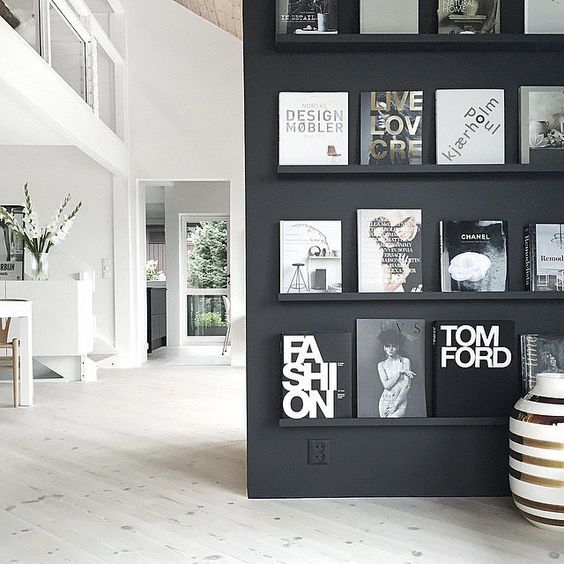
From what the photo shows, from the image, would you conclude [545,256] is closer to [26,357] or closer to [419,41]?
[419,41]

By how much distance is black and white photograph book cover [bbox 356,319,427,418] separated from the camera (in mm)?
3162

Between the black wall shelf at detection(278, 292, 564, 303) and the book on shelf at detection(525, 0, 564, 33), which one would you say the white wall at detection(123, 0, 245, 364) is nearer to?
the black wall shelf at detection(278, 292, 564, 303)

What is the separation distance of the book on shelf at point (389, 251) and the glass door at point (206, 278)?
8.86 metres

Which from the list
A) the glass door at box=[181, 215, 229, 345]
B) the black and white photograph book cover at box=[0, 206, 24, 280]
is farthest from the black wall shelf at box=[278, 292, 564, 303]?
the glass door at box=[181, 215, 229, 345]

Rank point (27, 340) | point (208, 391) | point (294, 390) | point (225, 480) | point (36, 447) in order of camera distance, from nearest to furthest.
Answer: point (294, 390)
point (225, 480)
point (36, 447)
point (27, 340)
point (208, 391)

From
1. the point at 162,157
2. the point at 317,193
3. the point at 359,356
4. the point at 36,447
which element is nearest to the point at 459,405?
the point at 359,356

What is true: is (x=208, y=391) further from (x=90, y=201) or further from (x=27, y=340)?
(x=90, y=201)

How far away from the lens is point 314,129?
10.4ft

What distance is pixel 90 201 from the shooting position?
8609mm

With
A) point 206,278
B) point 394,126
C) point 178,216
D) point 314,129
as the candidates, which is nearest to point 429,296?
point 394,126

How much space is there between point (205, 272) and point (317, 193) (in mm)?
8904

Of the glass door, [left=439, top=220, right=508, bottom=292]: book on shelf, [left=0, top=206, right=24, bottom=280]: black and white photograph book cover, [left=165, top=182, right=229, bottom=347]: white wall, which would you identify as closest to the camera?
[left=439, top=220, right=508, bottom=292]: book on shelf

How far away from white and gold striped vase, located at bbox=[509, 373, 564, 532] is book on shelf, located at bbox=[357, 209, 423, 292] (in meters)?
0.65

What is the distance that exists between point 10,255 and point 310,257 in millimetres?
5912
